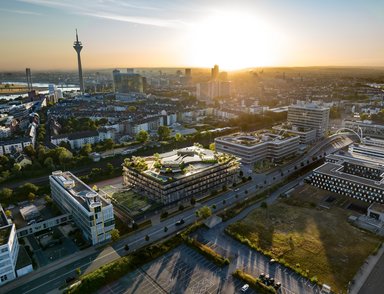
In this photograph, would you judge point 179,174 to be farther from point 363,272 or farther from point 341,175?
point 341,175

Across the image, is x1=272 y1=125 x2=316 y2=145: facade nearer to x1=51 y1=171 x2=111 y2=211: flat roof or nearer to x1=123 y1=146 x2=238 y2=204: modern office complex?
x1=123 y1=146 x2=238 y2=204: modern office complex

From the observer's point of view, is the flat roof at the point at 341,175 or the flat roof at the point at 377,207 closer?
the flat roof at the point at 377,207

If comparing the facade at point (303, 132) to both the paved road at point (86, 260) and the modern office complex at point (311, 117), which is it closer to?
the modern office complex at point (311, 117)

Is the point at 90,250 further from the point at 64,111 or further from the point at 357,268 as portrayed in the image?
the point at 64,111

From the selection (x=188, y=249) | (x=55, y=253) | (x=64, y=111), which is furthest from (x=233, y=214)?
(x=64, y=111)

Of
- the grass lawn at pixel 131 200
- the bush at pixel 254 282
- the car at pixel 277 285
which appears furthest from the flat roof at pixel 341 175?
the grass lawn at pixel 131 200

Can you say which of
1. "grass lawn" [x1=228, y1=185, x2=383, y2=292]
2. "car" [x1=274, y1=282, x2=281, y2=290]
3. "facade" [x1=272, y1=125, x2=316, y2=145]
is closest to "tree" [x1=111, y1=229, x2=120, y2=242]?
"grass lawn" [x1=228, y1=185, x2=383, y2=292]

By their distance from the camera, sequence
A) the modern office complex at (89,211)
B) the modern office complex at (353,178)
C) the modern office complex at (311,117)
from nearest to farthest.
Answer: the modern office complex at (89,211)
the modern office complex at (353,178)
the modern office complex at (311,117)
